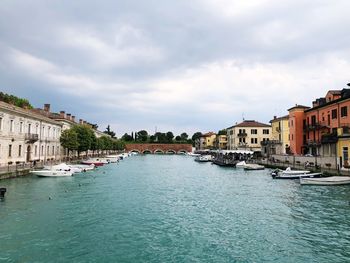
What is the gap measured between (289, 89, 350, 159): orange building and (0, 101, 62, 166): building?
4316cm

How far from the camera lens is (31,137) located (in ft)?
161

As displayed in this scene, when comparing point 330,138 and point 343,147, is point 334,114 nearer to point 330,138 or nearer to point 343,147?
point 330,138

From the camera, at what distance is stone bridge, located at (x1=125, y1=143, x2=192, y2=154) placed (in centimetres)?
18438

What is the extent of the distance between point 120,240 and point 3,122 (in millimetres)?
34118

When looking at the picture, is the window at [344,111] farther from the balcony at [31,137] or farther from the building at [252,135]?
the building at [252,135]

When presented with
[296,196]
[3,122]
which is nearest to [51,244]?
[296,196]

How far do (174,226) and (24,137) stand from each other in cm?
3851

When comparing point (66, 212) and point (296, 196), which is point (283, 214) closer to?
point (296, 196)

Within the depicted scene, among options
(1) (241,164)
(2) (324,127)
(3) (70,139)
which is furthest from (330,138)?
(3) (70,139)

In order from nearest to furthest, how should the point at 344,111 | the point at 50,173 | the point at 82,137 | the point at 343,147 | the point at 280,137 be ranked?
1. the point at 343,147
2. the point at 50,173
3. the point at 344,111
4. the point at 82,137
5. the point at 280,137

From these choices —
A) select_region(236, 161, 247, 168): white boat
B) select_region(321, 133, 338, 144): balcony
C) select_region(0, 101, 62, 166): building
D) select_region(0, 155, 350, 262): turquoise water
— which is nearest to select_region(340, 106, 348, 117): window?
select_region(321, 133, 338, 144): balcony

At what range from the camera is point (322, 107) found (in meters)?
51.0

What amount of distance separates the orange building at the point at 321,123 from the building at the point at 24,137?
1699 inches

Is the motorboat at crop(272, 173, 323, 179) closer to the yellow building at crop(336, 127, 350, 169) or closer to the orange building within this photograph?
the yellow building at crop(336, 127, 350, 169)
